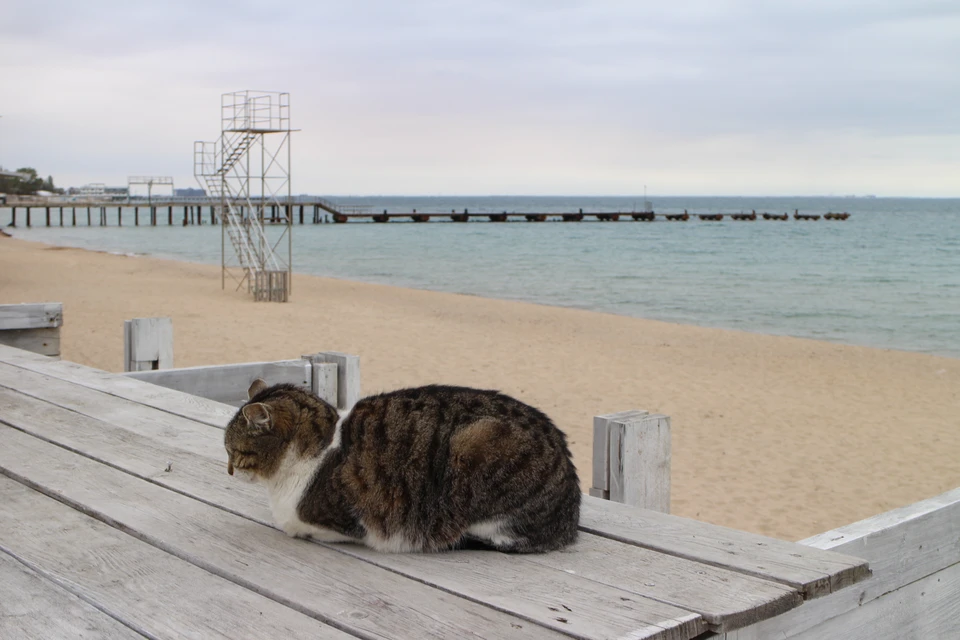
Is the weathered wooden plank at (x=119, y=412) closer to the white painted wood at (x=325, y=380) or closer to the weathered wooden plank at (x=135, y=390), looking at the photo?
the weathered wooden plank at (x=135, y=390)

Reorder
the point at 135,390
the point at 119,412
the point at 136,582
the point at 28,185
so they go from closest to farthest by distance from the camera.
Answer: the point at 136,582 < the point at 119,412 < the point at 135,390 < the point at 28,185

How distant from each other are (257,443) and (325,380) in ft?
7.70

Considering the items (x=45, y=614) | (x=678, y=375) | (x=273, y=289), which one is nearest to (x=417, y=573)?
(x=45, y=614)

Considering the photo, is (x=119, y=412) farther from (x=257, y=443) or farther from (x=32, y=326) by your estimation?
(x=32, y=326)

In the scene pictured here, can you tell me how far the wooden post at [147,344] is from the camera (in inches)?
229

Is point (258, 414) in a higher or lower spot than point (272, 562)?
higher

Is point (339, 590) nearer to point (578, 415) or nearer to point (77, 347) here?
point (578, 415)

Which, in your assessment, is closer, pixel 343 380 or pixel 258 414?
pixel 258 414

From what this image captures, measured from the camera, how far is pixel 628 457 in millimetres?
3432

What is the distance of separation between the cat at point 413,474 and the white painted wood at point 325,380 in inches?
88.1

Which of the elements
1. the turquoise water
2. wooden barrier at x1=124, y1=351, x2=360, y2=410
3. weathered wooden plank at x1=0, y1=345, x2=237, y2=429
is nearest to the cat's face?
weathered wooden plank at x1=0, y1=345, x2=237, y2=429

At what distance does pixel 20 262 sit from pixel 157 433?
32.0 m

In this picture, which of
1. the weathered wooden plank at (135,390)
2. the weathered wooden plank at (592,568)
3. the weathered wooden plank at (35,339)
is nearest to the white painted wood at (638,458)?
the weathered wooden plank at (592,568)

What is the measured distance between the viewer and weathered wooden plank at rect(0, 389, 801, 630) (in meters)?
2.21
